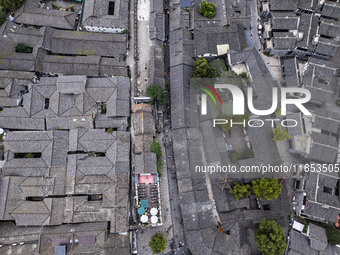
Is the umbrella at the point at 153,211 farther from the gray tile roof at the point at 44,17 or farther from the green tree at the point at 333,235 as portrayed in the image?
the gray tile roof at the point at 44,17

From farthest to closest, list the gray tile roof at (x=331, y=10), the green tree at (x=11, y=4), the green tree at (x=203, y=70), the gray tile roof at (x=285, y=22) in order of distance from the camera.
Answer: the gray tile roof at (x=331, y=10)
the gray tile roof at (x=285, y=22)
the green tree at (x=11, y=4)
the green tree at (x=203, y=70)

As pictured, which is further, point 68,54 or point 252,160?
point 68,54

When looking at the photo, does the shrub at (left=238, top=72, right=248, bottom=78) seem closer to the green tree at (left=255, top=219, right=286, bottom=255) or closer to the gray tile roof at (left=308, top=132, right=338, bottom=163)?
the gray tile roof at (left=308, top=132, right=338, bottom=163)

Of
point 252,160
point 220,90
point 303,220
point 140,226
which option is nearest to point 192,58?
point 220,90

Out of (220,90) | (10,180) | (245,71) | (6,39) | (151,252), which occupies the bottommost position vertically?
(151,252)

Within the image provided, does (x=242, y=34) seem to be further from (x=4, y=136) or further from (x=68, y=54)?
(x=4, y=136)

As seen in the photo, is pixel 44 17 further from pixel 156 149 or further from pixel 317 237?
pixel 317 237

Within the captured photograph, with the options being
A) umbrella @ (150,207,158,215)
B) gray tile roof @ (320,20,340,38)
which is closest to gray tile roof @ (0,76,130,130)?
umbrella @ (150,207,158,215)

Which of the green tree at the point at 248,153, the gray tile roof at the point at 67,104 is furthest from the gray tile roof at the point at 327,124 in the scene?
the gray tile roof at the point at 67,104
